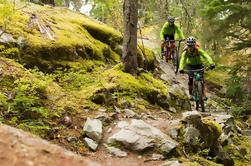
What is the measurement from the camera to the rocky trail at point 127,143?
1136mm

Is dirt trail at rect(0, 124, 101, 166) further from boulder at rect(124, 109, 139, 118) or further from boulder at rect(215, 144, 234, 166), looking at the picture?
boulder at rect(215, 144, 234, 166)

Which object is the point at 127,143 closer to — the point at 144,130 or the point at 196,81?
the point at 144,130

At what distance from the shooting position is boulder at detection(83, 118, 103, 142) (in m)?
3.48

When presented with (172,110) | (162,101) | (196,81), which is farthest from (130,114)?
(196,81)

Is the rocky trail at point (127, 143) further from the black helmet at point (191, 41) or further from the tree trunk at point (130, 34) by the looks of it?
the black helmet at point (191, 41)

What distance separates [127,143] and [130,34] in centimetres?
416

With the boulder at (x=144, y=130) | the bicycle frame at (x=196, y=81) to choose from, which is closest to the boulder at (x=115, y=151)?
the boulder at (x=144, y=130)

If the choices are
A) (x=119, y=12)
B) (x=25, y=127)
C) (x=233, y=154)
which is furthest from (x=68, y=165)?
(x=119, y=12)

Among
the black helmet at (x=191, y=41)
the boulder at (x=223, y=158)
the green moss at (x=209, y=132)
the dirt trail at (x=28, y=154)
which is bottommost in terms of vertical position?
the boulder at (x=223, y=158)

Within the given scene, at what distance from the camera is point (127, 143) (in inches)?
139

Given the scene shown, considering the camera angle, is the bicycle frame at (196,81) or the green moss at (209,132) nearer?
the green moss at (209,132)

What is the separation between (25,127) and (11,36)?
3.56 meters

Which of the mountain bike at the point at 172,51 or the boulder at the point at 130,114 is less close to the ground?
the mountain bike at the point at 172,51

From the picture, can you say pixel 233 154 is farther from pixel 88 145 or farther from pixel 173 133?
pixel 88 145
